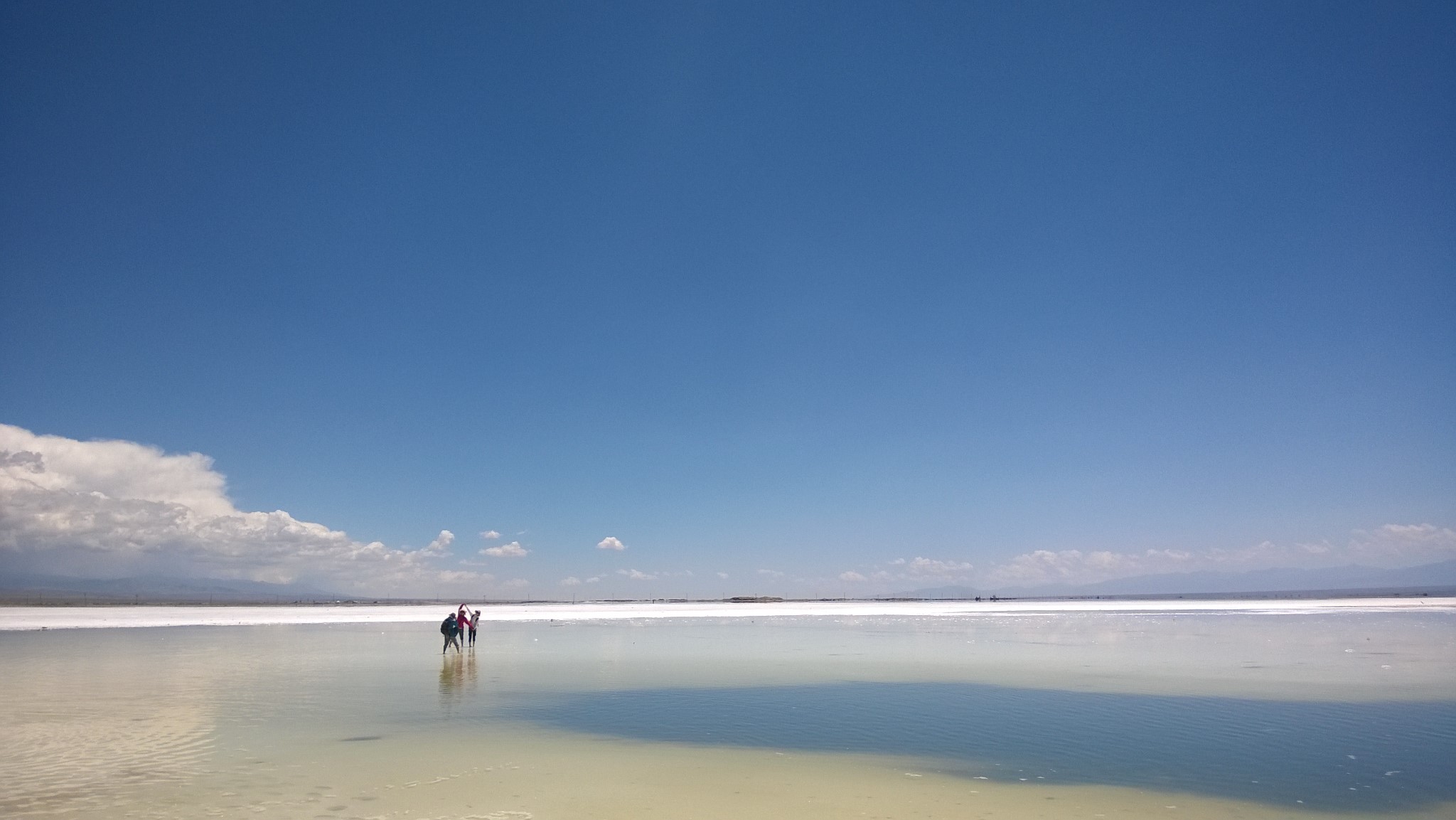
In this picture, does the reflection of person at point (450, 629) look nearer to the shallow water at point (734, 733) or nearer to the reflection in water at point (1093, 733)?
the shallow water at point (734, 733)

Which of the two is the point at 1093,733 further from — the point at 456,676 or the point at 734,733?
the point at 456,676

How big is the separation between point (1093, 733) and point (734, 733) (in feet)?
19.8

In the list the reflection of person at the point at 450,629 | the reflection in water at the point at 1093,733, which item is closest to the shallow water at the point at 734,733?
the reflection in water at the point at 1093,733

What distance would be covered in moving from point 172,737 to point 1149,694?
735 inches

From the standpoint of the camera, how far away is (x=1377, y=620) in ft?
142

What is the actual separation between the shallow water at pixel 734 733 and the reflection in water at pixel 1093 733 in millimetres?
76

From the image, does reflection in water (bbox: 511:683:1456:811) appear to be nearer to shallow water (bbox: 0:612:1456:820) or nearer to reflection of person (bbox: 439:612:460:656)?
shallow water (bbox: 0:612:1456:820)

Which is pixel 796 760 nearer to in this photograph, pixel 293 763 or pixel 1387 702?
pixel 293 763

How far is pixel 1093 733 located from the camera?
1319 centimetres

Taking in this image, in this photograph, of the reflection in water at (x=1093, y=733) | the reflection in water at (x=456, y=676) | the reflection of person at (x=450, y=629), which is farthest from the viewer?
the reflection of person at (x=450, y=629)

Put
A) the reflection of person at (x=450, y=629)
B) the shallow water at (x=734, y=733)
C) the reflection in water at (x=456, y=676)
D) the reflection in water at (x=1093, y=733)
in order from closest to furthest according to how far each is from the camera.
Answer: the shallow water at (x=734, y=733)
the reflection in water at (x=1093, y=733)
the reflection in water at (x=456, y=676)
the reflection of person at (x=450, y=629)

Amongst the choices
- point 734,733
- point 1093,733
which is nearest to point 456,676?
point 734,733

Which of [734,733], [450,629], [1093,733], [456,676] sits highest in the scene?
[450,629]

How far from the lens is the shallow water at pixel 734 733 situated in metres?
9.27
